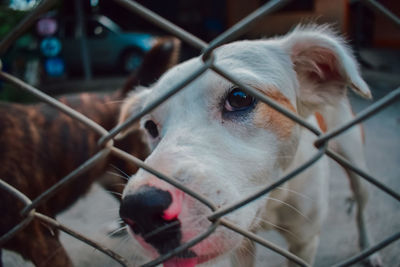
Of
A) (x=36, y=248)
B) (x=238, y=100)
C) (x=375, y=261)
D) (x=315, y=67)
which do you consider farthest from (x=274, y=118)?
(x=375, y=261)

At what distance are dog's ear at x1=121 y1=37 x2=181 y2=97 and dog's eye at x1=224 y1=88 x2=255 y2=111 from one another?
163 centimetres

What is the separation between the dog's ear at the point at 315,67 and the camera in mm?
1832

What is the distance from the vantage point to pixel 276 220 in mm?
2152

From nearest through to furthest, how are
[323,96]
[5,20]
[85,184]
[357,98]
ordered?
[323,96], [85,184], [5,20], [357,98]

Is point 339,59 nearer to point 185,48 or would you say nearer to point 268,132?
point 268,132

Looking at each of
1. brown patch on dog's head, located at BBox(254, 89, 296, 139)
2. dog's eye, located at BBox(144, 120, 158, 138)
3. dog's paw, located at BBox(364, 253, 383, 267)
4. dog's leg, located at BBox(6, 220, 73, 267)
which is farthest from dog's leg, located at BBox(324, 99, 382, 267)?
dog's leg, located at BBox(6, 220, 73, 267)

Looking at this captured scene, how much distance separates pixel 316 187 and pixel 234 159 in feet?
2.97

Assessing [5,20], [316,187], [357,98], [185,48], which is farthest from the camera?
[185,48]

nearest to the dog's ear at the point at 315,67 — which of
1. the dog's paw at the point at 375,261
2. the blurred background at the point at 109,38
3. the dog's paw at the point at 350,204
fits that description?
the dog's paw at the point at 375,261

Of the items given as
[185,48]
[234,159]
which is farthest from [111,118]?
[185,48]

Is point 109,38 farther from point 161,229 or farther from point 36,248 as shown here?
point 161,229

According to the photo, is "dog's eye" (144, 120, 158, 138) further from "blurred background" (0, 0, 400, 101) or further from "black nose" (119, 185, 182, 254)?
"blurred background" (0, 0, 400, 101)

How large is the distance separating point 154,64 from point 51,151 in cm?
113

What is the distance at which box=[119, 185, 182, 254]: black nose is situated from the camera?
106cm
